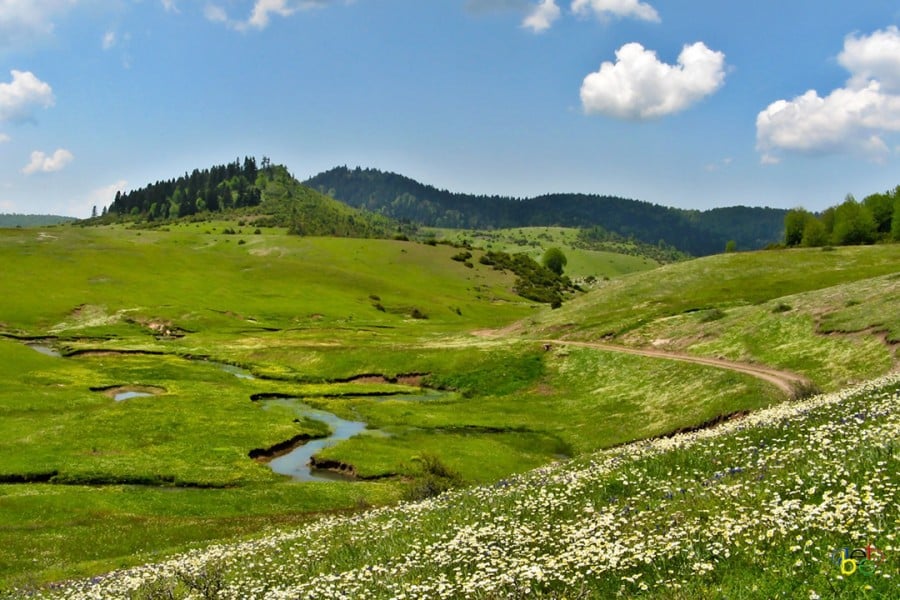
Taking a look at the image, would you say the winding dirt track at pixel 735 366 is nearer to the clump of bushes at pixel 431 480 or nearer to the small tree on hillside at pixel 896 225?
the clump of bushes at pixel 431 480

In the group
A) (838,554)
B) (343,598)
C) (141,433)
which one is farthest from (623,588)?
(141,433)

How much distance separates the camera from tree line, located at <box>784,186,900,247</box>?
525 ft

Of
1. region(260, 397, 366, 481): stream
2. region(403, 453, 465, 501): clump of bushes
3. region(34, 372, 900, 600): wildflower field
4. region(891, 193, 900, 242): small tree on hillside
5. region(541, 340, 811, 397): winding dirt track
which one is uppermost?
region(891, 193, 900, 242): small tree on hillside

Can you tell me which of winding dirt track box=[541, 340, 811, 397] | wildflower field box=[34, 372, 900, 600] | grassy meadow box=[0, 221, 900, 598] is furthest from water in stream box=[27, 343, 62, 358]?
wildflower field box=[34, 372, 900, 600]

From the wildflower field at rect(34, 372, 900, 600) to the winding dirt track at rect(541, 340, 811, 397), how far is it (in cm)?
3431

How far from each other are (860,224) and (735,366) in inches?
4843

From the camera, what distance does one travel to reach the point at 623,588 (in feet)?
36.7

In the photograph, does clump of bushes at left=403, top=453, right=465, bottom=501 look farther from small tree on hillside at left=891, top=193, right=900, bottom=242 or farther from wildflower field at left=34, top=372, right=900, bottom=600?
small tree on hillside at left=891, top=193, right=900, bottom=242

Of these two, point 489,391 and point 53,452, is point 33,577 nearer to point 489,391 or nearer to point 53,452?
point 53,452

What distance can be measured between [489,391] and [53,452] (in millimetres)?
51396

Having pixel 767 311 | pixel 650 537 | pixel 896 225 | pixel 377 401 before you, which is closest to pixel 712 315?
pixel 767 311

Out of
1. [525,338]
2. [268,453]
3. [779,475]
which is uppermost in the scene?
[779,475]

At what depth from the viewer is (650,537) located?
13219 millimetres

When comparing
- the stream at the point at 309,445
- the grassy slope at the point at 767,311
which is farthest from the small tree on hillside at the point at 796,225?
the stream at the point at 309,445
